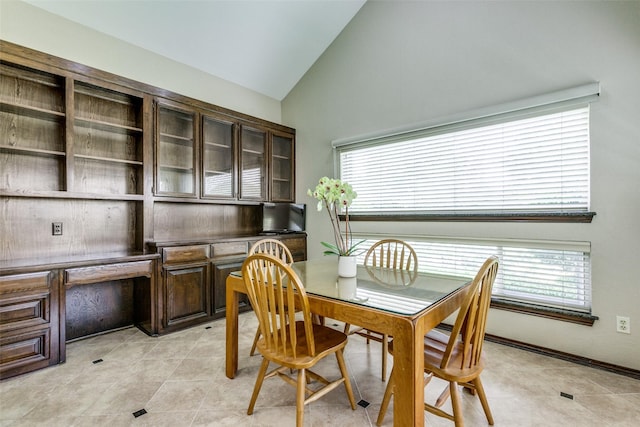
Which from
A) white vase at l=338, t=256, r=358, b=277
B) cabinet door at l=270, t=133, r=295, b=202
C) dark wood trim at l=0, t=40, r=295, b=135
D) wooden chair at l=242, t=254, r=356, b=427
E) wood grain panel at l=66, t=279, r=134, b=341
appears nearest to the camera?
wooden chair at l=242, t=254, r=356, b=427

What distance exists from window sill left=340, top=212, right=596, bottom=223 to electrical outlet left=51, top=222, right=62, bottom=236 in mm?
3012

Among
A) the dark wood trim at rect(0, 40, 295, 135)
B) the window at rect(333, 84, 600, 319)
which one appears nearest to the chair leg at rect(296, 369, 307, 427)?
the window at rect(333, 84, 600, 319)

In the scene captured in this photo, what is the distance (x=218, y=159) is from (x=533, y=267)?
341 centimetres

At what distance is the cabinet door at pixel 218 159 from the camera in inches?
133

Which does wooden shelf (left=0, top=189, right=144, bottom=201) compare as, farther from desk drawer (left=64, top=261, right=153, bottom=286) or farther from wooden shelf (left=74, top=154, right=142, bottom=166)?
desk drawer (left=64, top=261, right=153, bottom=286)

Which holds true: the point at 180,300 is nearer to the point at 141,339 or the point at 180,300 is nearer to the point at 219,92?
the point at 141,339

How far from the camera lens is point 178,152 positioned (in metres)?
3.29

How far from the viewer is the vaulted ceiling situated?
2801 mm

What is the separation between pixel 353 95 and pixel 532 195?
2255mm

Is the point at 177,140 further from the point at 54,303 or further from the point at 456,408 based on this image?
the point at 456,408

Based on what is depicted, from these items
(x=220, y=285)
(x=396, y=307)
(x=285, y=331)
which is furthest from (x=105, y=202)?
(x=396, y=307)

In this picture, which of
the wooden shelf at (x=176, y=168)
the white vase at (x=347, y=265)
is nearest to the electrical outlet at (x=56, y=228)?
the wooden shelf at (x=176, y=168)

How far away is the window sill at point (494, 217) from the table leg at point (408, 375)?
186 cm

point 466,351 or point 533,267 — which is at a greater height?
point 533,267
